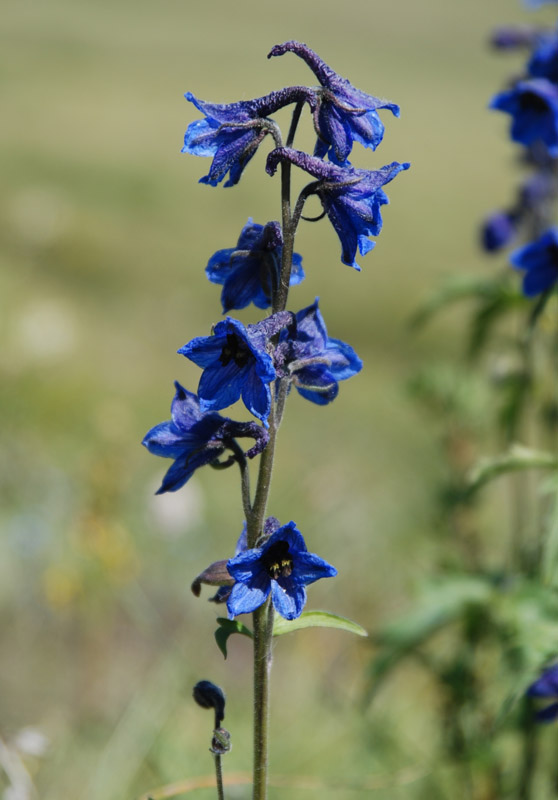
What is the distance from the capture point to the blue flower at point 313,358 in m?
1.41

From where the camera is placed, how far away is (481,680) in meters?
3.03

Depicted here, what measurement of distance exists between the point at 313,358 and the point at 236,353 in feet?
0.47

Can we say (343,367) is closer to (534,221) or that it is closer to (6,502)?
(534,221)

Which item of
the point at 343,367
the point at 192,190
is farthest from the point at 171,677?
the point at 192,190

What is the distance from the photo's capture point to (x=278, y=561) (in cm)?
131

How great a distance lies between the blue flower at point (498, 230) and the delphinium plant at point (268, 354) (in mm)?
1769

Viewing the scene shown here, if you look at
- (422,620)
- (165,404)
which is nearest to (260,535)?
(422,620)

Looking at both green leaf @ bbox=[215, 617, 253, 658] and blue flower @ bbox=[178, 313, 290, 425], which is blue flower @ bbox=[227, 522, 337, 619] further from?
blue flower @ bbox=[178, 313, 290, 425]

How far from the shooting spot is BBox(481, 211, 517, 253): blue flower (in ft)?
10.2

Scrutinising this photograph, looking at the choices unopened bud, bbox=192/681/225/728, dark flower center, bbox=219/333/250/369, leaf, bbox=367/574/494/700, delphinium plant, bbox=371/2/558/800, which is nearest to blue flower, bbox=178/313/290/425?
dark flower center, bbox=219/333/250/369

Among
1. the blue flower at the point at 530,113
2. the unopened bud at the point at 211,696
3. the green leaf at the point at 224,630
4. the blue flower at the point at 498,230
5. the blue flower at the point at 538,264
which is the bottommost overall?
the unopened bud at the point at 211,696

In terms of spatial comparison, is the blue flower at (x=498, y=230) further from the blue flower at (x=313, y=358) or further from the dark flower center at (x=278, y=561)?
the dark flower center at (x=278, y=561)

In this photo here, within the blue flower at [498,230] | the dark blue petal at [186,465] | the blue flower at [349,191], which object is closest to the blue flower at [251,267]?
the blue flower at [349,191]

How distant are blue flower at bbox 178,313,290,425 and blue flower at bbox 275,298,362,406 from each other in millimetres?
72
